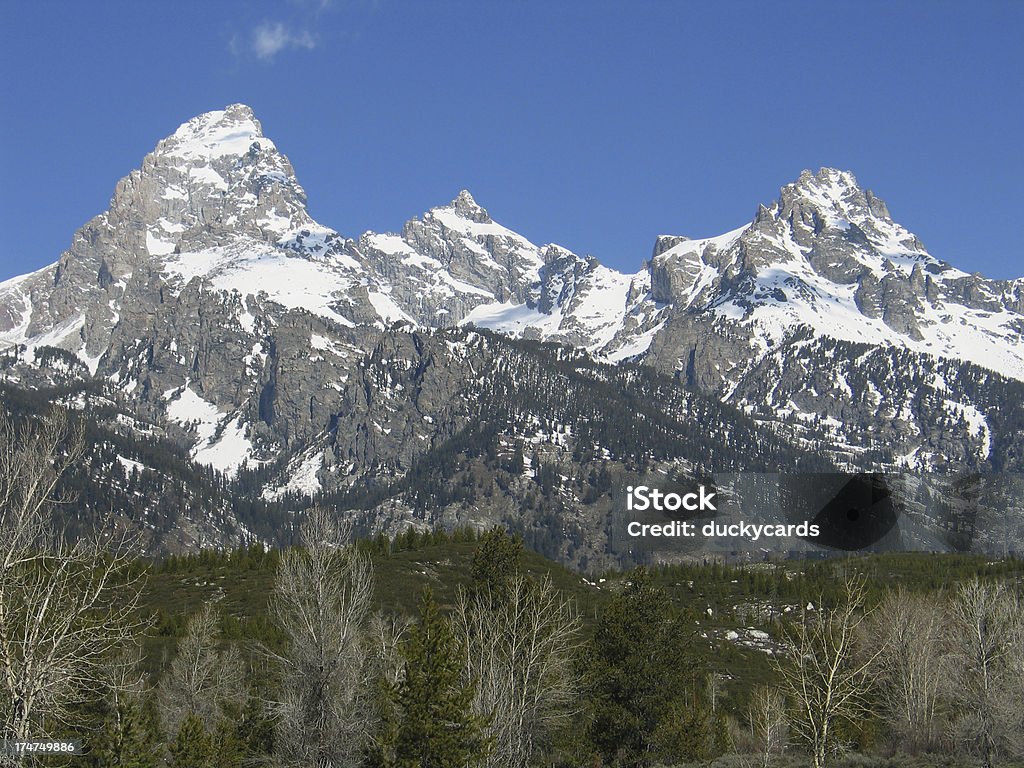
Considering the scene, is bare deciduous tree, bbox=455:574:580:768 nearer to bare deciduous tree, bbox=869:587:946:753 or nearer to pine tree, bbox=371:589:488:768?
pine tree, bbox=371:589:488:768

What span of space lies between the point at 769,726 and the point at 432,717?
22.1 m

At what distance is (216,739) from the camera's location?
56.2 metres

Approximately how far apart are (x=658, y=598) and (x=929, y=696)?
29645 mm

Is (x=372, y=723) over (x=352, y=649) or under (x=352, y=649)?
under

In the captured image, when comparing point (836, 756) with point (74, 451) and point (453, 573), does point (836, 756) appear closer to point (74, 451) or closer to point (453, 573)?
point (74, 451)

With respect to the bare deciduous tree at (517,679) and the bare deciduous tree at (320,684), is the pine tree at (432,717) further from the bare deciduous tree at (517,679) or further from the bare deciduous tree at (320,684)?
the bare deciduous tree at (320,684)

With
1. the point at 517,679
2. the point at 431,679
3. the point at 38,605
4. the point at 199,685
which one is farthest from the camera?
the point at 199,685

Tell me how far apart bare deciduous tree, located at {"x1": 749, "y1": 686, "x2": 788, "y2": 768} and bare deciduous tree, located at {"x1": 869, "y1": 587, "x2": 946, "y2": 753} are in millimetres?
8244

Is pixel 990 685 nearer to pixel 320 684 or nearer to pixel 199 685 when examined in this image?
pixel 320 684

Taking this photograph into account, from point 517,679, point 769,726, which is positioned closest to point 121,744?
point 517,679

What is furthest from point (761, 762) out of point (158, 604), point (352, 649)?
point (158, 604)

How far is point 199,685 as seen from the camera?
225ft

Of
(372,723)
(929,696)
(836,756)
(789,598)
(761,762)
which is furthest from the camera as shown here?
(789,598)

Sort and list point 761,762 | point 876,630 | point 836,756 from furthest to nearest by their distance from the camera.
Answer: point 876,630 → point 836,756 → point 761,762
